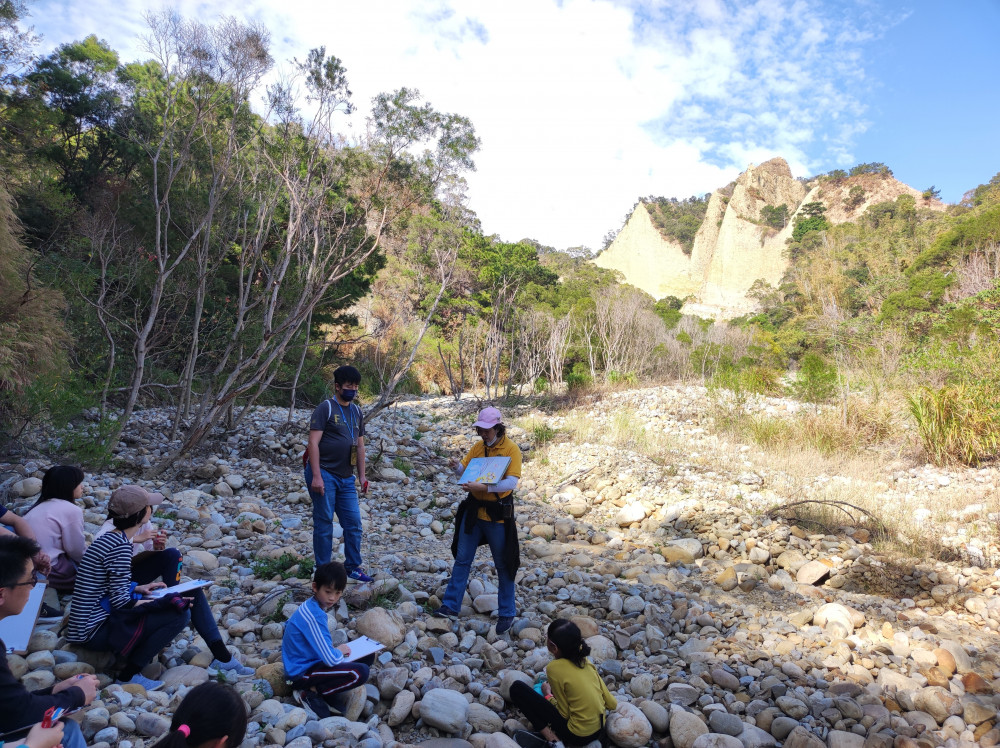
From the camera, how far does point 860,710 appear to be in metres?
3.39

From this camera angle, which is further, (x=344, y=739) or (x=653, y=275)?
(x=653, y=275)

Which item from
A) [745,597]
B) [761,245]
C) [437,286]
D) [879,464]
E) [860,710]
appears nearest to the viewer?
[860,710]

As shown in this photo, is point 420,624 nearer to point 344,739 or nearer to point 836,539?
point 344,739

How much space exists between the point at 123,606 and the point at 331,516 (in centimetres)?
157

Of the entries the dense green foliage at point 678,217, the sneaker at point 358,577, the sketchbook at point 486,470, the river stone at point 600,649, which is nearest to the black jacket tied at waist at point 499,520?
the sketchbook at point 486,470

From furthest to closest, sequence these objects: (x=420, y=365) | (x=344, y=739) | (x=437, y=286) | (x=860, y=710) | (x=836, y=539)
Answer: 1. (x=420, y=365)
2. (x=437, y=286)
3. (x=836, y=539)
4. (x=860, y=710)
5. (x=344, y=739)

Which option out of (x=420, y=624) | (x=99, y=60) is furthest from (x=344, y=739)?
(x=99, y=60)

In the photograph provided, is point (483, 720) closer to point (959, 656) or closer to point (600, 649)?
point (600, 649)

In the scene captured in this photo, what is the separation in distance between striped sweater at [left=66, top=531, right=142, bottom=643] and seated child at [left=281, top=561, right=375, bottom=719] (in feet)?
2.65

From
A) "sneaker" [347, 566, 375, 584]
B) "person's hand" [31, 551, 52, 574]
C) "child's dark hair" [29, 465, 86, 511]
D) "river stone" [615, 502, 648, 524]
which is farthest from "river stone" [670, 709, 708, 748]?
"river stone" [615, 502, 648, 524]

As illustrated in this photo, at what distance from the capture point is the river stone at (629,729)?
3127mm

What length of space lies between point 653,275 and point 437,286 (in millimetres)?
42199

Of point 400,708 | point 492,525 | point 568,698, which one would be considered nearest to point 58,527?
point 400,708

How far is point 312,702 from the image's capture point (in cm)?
294
